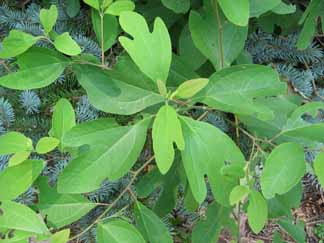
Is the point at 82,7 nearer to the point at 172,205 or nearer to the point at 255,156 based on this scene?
the point at 172,205

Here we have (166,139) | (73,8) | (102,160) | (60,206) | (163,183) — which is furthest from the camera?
(73,8)

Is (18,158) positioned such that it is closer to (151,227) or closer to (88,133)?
(88,133)

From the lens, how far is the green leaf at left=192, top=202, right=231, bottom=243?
4.61 ft

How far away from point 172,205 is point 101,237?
0.38 m

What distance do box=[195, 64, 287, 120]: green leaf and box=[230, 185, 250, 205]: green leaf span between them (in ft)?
0.59

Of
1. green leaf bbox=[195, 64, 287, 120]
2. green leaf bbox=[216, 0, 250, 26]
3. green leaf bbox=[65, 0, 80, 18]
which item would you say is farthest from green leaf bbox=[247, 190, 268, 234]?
green leaf bbox=[65, 0, 80, 18]

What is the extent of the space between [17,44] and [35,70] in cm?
7

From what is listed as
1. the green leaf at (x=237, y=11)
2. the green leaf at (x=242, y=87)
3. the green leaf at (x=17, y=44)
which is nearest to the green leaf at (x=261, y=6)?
the green leaf at (x=237, y=11)

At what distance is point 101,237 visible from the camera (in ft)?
3.83

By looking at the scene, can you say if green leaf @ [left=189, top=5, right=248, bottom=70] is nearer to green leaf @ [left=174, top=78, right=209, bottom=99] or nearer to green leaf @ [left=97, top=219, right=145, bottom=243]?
green leaf @ [left=174, top=78, right=209, bottom=99]

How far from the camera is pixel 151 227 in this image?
1.29 metres

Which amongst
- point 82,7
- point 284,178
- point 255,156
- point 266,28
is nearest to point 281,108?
point 255,156

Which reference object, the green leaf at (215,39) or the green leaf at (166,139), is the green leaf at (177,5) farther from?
the green leaf at (166,139)

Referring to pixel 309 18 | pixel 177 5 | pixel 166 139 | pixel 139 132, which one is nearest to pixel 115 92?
pixel 139 132
